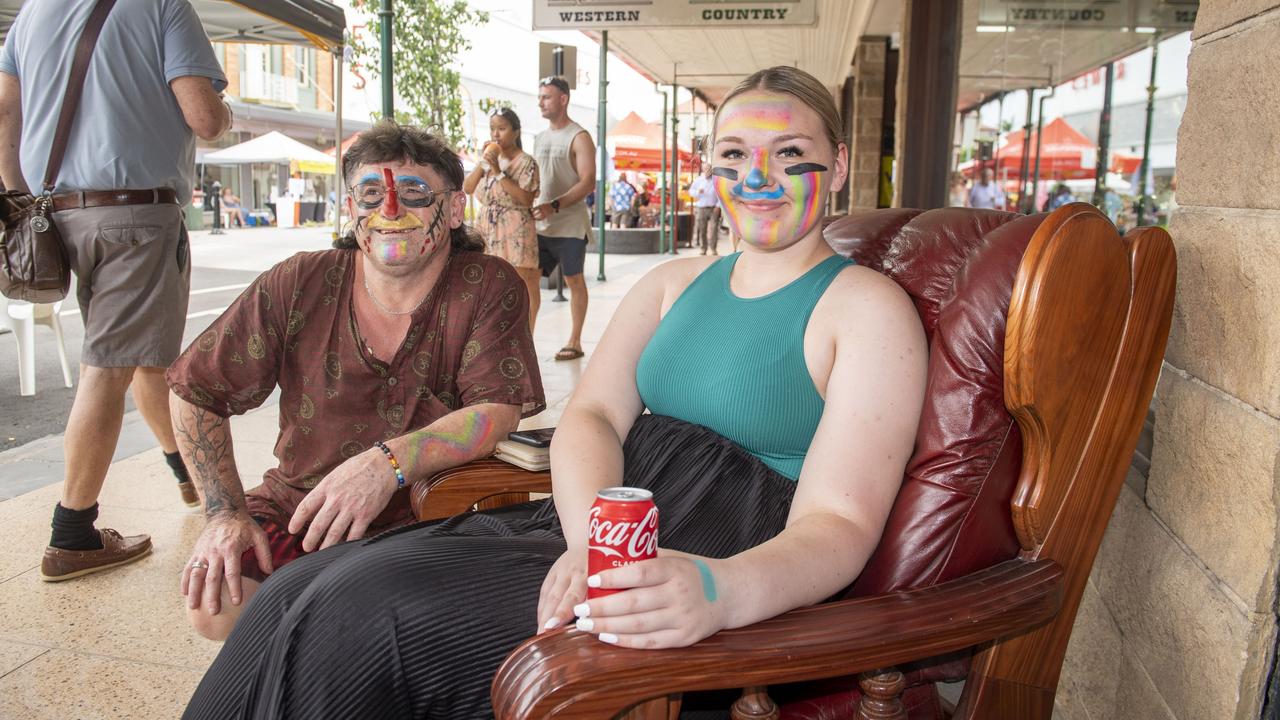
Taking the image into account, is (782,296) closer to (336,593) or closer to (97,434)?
(336,593)

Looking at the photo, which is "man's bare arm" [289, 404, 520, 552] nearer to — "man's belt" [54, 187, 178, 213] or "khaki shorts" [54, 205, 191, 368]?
"khaki shorts" [54, 205, 191, 368]

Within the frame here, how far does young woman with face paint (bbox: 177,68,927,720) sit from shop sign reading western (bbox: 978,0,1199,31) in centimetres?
205

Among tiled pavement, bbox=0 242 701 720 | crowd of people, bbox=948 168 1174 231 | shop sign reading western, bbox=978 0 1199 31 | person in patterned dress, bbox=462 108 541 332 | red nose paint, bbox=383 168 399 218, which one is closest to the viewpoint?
red nose paint, bbox=383 168 399 218

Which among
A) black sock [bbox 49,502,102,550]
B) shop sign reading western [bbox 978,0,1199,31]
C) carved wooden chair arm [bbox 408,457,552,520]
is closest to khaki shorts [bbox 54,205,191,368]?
black sock [bbox 49,502,102,550]

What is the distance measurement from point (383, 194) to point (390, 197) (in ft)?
0.07

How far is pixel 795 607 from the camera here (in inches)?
52.0

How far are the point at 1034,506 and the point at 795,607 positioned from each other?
41 cm

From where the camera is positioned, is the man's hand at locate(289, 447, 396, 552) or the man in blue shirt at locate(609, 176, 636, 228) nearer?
the man's hand at locate(289, 447, 396, 552)

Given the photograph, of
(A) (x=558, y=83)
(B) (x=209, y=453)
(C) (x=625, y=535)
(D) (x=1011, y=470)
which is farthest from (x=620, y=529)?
(A) (x=558, y=83)

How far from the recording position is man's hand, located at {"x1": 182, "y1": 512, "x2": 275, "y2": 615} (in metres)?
1.79

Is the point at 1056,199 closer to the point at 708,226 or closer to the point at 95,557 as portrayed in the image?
the point at 95,557

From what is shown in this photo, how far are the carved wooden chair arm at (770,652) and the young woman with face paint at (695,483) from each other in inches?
1.2

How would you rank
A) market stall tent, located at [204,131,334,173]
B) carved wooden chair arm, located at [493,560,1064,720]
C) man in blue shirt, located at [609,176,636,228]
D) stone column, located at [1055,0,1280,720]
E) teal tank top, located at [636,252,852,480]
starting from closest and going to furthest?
carved wooden chair arm, located at [493,560,1064,720]
stone column, located at [1055,0,1280,720]
teal tank top, located at [636,252,852,480]
man in blue shirt, located at [609,176,636,228]
market stall tent, located at [204,131,334,173]

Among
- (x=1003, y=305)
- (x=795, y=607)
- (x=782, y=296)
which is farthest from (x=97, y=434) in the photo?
(x=1003, y=305)
